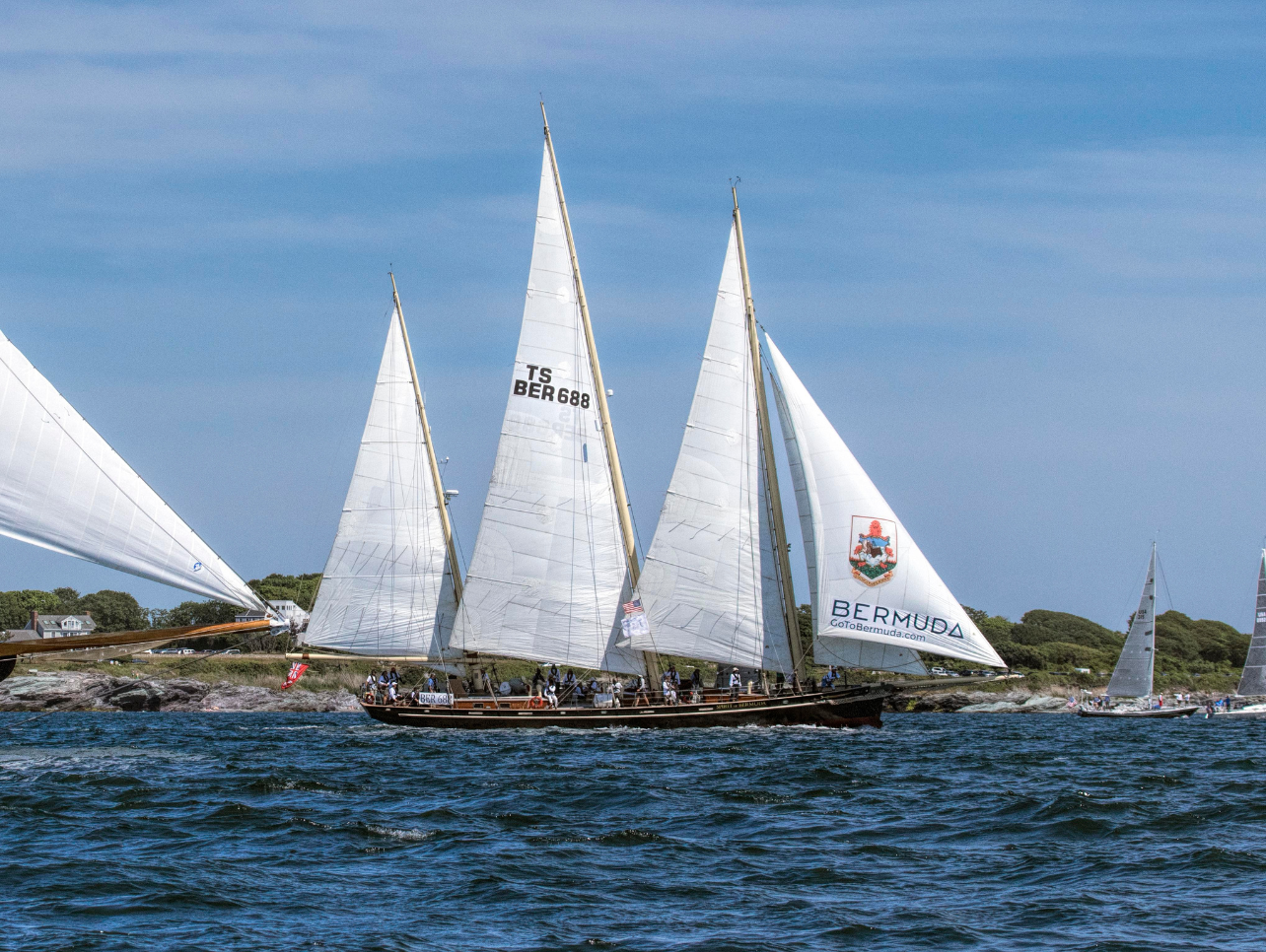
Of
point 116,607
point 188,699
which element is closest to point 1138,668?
point 188,699

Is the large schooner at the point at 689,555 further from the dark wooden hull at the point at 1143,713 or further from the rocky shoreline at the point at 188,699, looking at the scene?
the rocky shoreline at the point at 188,699

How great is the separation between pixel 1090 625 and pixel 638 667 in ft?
331

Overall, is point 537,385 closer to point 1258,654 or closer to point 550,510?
point 550,510

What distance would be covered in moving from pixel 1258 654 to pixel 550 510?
52.6 metres

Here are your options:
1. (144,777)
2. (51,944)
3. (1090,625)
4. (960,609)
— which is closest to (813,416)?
(960,609)

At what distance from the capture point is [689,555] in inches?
1810

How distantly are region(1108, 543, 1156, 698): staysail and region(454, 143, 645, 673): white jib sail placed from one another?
4432 centimetres

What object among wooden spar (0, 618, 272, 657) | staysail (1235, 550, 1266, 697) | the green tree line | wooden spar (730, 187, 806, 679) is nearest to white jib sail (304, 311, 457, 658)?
wooden spar (730, 187, 806, 679)

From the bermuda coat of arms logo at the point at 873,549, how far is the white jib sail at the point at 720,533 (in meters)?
3.34

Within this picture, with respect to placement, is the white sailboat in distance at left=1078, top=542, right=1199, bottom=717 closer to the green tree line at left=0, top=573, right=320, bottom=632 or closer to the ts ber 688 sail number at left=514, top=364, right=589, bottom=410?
the ts ber 688 sail number at left=514, top=364, right=589, bottom=410

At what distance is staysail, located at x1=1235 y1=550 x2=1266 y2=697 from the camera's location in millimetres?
80750

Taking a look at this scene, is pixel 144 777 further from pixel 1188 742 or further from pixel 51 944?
pixel 1188 742

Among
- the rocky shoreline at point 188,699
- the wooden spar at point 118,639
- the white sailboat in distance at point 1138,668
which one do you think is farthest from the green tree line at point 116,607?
the wooden spar at point 118,639

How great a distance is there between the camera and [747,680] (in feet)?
167
